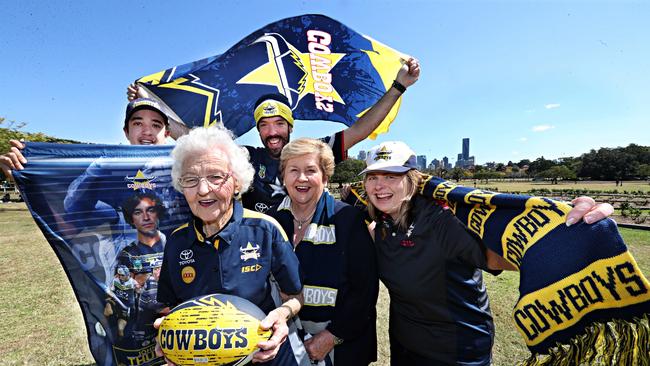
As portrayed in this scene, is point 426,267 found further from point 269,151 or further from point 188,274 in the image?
point 269,151

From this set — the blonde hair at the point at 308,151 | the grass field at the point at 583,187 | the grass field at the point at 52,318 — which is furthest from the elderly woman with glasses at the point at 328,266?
the grass field at the point at 583,187

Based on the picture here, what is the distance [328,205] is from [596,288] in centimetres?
186

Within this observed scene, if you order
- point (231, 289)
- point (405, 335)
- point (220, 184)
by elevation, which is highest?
point (220, 184)

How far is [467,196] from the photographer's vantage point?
8.53 feet

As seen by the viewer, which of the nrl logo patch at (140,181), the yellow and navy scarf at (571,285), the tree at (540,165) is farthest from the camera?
the tree at (540,165)

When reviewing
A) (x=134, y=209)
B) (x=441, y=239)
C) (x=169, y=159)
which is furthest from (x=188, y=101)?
(x=441, y=239)

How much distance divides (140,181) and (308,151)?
1.86m

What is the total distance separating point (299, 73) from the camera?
231 inches

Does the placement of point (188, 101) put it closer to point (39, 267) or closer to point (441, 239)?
point (441, 239)

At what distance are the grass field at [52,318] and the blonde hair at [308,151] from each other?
3.67 meters

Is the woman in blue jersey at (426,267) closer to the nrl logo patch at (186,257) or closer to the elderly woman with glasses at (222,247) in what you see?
the elderly woman with glasses at (222,247)

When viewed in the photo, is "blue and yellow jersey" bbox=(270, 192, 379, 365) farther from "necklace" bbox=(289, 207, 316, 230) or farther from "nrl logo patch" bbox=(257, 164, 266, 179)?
"nrl logo patch" bbox=(257, 164, 266, 179)

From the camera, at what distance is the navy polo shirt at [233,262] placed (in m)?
2.05

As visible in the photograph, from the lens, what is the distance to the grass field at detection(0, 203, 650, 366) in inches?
194
